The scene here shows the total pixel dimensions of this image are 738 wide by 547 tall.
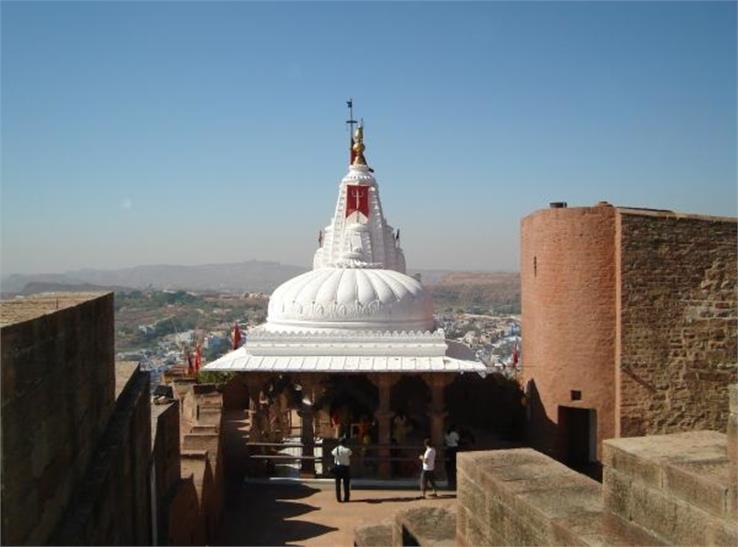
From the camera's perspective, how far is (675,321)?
35.6 feet

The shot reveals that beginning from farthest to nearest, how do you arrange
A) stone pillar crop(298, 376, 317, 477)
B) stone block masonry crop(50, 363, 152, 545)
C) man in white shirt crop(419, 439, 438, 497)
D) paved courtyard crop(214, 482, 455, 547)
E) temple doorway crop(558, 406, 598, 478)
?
temple doorway crop(558, 406, 598, 478)
stone pillar crop(298, 376, 317, 477)
man in white shirt crop(419, 439, 438, 497)
paved courtyard crop(214, 482, 455, 547)
stone block masonry crop(50, 363, 152, 545)

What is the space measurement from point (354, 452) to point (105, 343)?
6.99m

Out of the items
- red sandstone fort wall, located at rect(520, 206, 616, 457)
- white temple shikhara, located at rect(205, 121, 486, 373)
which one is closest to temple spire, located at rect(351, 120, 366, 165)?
white temple shikhara, located at rect(205, 121, 486, 373)

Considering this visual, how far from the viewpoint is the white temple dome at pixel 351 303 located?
41.4 feet

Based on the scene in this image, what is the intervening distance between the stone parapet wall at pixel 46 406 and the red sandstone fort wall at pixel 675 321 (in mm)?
8419

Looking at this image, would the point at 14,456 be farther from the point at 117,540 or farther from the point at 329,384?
the point at 329,384

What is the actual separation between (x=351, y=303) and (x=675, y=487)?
9.16m

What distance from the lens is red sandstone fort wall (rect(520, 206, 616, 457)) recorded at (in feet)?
36.8

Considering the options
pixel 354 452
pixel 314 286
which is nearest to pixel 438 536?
pixel 354 452

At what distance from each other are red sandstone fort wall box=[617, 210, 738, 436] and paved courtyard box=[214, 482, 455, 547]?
11.6ft

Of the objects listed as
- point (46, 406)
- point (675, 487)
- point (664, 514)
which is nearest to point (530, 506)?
point (664, 514)

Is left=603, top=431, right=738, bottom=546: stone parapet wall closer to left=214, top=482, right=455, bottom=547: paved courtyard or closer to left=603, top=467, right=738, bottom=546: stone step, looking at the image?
left=603, top=467, right=738, bottom=546: stone step

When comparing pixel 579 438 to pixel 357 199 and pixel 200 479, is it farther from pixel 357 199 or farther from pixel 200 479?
pixel 357 199

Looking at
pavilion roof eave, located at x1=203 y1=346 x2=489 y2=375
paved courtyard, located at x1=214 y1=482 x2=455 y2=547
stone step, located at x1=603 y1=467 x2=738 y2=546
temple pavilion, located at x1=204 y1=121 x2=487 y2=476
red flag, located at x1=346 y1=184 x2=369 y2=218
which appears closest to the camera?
stone step, located at x1=603 y1=467 x2=738 y2=546
